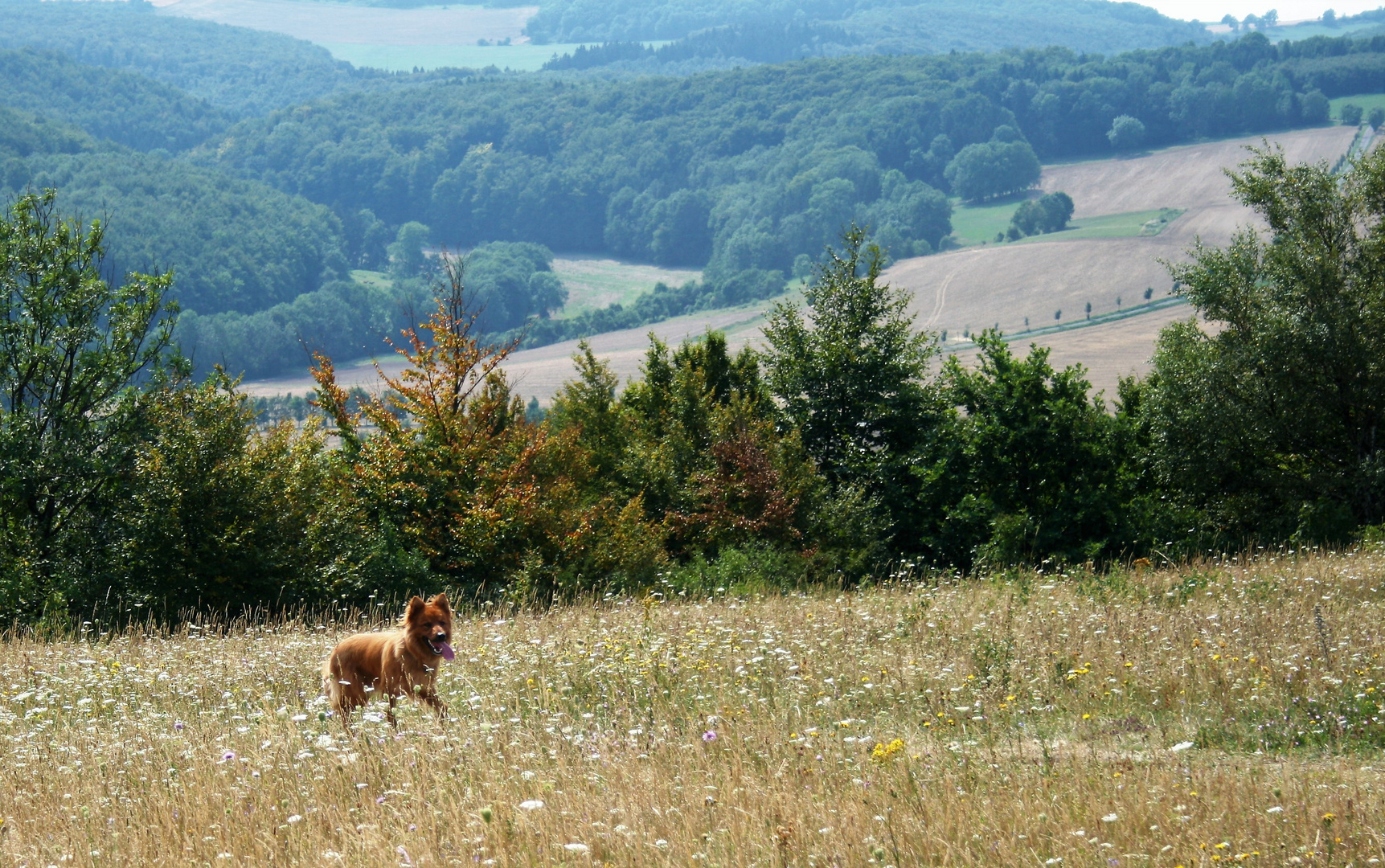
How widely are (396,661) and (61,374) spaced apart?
2041 cm

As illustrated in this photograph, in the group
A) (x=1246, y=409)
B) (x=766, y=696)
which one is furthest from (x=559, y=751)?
(x=1246, y=409)

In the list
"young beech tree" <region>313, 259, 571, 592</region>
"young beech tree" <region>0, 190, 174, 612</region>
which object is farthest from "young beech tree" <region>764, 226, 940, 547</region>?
"young beech tree" <region>0, 190, 174, 612</region>

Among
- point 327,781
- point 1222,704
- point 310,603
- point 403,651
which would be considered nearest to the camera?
point 327,781

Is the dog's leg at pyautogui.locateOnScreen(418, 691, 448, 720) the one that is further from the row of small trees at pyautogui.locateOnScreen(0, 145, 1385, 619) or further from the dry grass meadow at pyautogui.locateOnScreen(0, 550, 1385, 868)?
the row of small trees at pyautogui.locateOnScreen(0, 145, 1385, 619)

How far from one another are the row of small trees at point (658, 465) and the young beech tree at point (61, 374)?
7 centimetres

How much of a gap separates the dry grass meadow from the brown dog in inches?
10.0

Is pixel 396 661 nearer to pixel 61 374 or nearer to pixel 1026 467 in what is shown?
pixel 61 374

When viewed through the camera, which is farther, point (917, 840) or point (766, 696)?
point (766, 696)

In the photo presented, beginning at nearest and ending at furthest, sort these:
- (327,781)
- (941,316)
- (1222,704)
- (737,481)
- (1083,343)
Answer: (327,781)
(1222,704)
(737,481)
(1083,343)
(941,316)

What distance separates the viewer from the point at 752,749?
6.82 meters

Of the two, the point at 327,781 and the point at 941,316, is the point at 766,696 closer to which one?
the point at 327,781

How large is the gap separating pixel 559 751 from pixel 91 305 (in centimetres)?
2195

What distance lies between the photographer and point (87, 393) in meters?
24.1

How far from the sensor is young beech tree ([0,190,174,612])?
22656 millimetres
